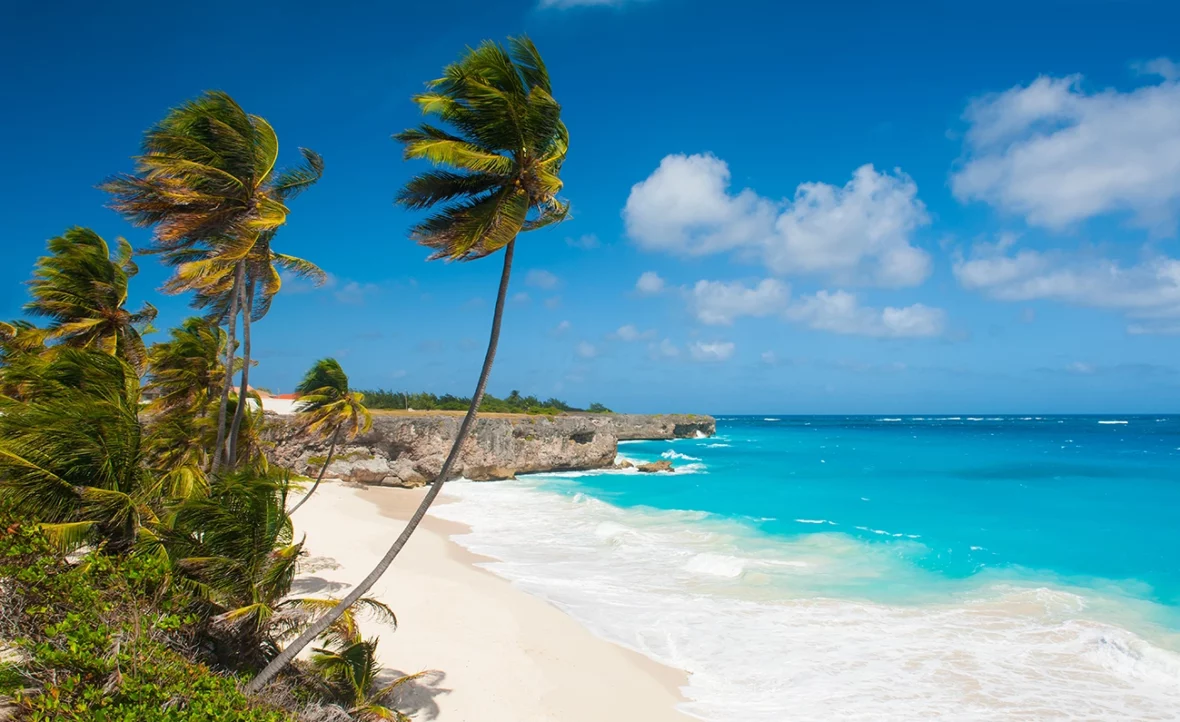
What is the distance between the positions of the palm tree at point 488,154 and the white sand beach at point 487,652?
319 cm

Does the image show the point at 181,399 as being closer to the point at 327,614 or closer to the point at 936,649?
the point at 327,614

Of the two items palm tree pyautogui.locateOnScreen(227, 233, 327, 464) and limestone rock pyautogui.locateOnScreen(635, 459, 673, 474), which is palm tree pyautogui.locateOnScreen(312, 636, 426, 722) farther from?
limestone rock pyautogui.locateOnScreen(635, 459, 673, 474)

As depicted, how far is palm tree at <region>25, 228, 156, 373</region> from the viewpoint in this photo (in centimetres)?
1320

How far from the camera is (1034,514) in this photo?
2694 centimetres

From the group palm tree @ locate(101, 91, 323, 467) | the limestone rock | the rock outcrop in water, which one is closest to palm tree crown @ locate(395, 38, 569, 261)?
palm tree @ locate(101, 91, 323, 467)

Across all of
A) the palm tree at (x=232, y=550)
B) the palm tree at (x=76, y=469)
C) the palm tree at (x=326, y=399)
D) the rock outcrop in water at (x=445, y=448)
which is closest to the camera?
the palm tree at (x=76, y=469)

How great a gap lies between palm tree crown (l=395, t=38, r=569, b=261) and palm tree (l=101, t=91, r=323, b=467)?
106 inches

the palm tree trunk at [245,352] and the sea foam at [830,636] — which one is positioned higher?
the palm tree trunk at [245,352]

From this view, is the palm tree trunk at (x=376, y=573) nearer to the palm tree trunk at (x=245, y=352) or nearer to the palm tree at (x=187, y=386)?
the palm tree trunk at (x=245, y=352)

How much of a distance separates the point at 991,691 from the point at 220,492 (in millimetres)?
11531

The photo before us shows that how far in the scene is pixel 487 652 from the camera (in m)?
10.2

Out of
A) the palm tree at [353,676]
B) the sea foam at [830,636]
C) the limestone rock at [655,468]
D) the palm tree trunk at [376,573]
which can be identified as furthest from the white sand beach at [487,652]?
the limestone rock at [655,468]

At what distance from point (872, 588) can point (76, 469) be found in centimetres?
1654

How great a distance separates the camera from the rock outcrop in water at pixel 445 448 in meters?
32.6
